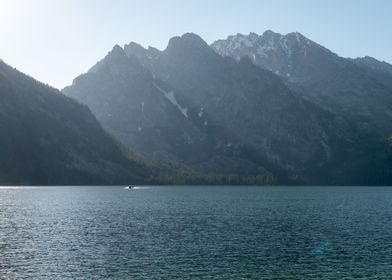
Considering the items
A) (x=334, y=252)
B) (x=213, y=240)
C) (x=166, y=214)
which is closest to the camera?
(x=334, y=252)

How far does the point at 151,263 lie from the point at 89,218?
7067 centimetres

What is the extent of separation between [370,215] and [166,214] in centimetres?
7074

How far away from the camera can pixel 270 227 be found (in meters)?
124

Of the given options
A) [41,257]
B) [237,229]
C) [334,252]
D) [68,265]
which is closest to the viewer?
[68,265]

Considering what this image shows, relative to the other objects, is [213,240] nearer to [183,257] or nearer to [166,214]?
[183,257]

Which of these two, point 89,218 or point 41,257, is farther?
point 89,218

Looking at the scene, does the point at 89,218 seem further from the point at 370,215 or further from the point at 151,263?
the point at 370,215

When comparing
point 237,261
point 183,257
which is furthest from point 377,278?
point 183,257

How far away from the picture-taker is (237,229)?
387ft

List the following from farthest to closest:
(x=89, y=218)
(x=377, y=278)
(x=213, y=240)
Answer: (x=89, y=218), (x=213, y=240), (x=377, y=278)

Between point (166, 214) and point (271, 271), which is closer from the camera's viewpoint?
point (271, 271)

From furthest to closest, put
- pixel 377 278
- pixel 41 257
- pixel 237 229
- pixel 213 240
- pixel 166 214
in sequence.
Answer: pixel 166 214 → pixel 237 229 → pixel 213 240 → pixel 41 257 → pixel 377 278

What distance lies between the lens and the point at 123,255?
8356 centimetres

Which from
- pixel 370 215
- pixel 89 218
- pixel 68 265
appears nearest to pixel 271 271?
pixel 68 265
